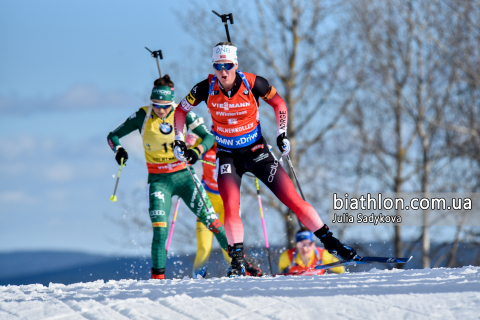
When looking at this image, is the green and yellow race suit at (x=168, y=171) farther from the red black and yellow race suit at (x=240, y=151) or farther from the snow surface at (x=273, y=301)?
the snow surface at (x=273, y=301)

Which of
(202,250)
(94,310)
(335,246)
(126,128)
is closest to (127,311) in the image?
(94,310)

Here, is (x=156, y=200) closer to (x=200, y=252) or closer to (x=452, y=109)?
(x=200, y=252)

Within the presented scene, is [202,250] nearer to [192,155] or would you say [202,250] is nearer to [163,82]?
[192,155]

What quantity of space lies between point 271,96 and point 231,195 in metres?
1.13

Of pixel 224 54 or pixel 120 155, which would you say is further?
pixel 120 155

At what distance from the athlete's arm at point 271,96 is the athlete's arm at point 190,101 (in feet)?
1.71

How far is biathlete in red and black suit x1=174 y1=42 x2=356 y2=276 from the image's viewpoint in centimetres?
530

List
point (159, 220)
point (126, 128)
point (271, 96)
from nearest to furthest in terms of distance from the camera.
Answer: point (271, 96) → point (159, 220) → point (126, 128)

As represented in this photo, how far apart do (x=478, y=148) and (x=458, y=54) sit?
256 cm

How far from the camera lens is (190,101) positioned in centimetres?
564

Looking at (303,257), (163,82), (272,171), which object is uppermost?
(163,82)

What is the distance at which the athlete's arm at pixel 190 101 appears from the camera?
5.54m

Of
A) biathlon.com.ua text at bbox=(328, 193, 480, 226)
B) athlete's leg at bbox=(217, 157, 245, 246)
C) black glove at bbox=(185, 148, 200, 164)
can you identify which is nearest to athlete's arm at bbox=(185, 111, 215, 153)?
black glove at bbox=(185, 148, 200, 164)

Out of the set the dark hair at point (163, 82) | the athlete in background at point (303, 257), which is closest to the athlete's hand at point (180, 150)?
the dark hair at point (163, 82)
